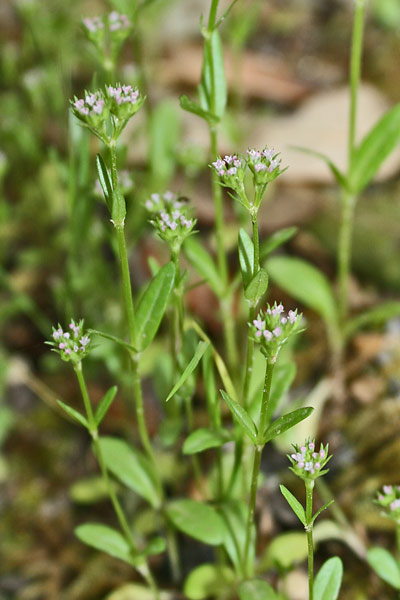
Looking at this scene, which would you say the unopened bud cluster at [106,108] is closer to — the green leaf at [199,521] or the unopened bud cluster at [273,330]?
the unopened bud cluster at [273,330]

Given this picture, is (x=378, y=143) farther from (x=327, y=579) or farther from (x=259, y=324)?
(x=327, y=579)

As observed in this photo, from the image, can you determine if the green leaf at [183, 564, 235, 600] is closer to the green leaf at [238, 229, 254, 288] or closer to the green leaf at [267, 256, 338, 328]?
the green leaf at [238, 229, 254, 288]

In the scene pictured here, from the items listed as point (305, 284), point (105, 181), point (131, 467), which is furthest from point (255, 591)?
point (305, 284)

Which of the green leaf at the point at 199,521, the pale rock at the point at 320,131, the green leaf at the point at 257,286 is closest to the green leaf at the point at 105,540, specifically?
the green leaf at the point at 199,521

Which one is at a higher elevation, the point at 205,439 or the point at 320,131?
the point at 320,131

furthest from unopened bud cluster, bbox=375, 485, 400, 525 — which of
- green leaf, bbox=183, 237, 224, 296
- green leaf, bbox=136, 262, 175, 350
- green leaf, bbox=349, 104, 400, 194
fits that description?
green leaf, bbox=349, 104, 400, 194

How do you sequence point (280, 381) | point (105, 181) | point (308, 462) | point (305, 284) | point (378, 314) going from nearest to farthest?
point (308, 462), point (105, 181), point (280, 381), point (378, 314), point (305, 284)

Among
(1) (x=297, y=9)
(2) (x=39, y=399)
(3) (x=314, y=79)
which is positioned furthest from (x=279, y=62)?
(2) (x=39, y=399)
